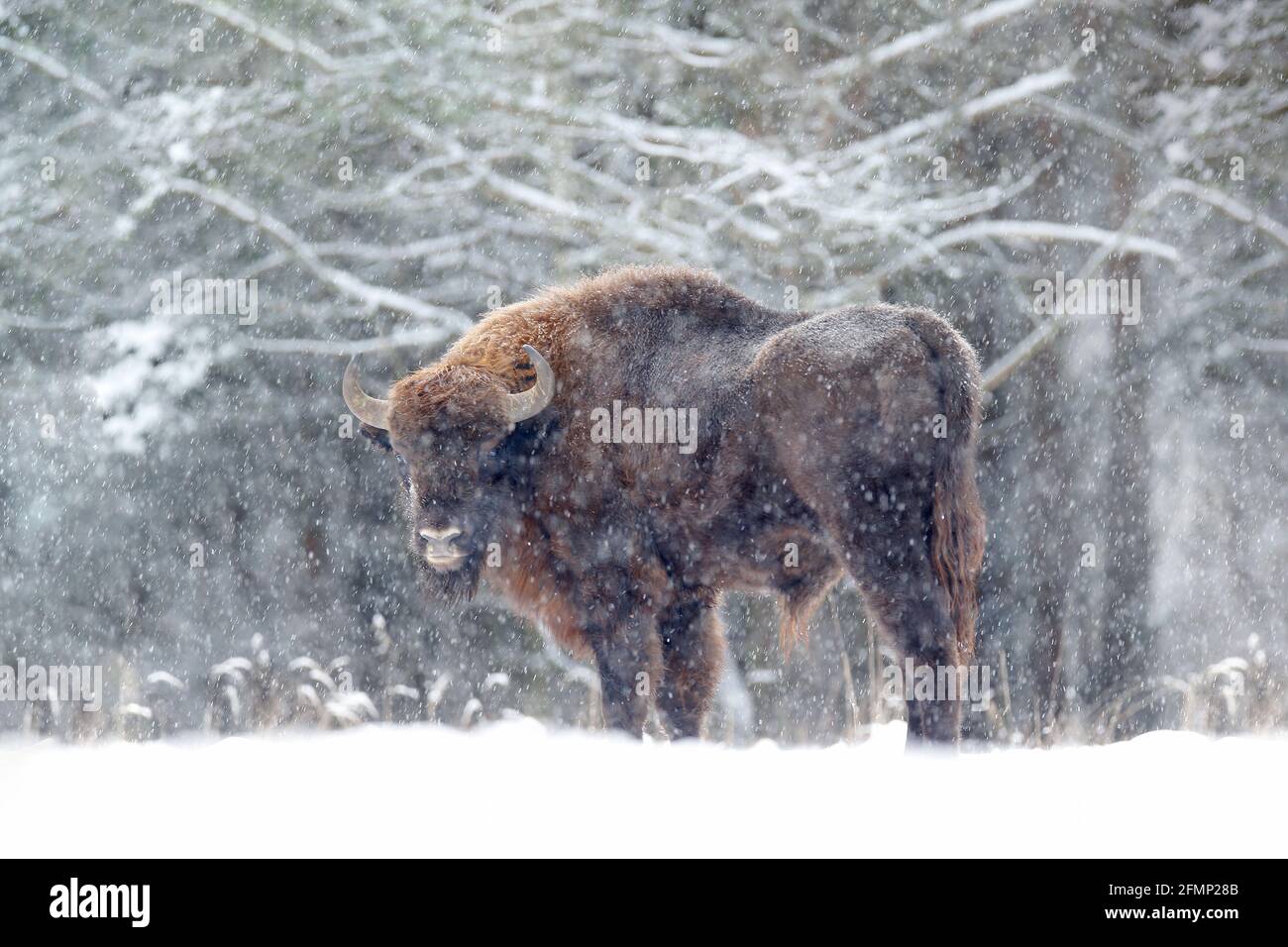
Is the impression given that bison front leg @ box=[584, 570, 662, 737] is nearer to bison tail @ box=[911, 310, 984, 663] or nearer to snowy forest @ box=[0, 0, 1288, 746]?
bison tail @ box=[911, 310, 984, 663]

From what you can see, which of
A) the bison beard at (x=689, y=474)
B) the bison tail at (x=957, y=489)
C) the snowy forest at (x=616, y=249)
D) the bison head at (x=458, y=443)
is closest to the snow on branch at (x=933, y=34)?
the snowy forest at (x=616, y=249)

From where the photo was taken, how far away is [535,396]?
6008 millimetres

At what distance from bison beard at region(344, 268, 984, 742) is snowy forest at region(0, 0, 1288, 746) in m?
1.99

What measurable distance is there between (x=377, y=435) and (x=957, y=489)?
2821 mm

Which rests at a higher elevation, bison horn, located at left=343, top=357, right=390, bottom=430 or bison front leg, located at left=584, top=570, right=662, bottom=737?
bison horn, located at left=343, top=357, right=390, bottom=430

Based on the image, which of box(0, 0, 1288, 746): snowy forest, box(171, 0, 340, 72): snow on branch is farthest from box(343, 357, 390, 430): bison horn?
box(171, 0, 340, 72): snow on branch

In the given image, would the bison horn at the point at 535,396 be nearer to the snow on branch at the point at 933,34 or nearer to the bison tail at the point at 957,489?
the bison tail at the point at 957,489

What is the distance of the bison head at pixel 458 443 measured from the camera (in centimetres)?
580

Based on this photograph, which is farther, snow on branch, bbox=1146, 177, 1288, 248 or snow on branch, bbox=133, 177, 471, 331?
snow on branch, bbox=133, 177, 471, 331

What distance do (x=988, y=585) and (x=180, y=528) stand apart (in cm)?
760

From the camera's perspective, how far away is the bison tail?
5.36 m

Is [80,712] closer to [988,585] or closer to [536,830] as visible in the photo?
[988,585]

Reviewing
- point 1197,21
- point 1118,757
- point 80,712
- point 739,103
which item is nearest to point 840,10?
point 739,103

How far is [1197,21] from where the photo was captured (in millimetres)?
9156
